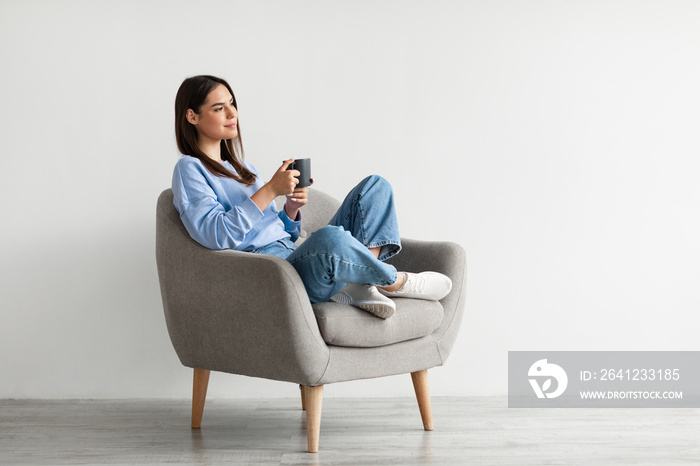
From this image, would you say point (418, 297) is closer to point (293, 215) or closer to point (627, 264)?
point (293, 215)

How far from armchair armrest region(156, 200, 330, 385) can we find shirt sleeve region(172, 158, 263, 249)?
0.04 metres

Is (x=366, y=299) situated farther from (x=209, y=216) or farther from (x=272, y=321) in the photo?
(x=209, y=216)

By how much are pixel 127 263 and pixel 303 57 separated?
1.03 meters

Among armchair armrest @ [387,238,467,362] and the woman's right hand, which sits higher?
the woman's right hand

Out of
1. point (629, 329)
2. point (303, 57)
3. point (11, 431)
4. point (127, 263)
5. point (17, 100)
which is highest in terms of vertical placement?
point (303, 57)

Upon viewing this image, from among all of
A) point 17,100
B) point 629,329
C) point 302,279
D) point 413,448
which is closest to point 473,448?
point 413,448

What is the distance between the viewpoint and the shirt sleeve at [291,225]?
2447 mm

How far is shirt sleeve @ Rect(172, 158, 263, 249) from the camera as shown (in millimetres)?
2123

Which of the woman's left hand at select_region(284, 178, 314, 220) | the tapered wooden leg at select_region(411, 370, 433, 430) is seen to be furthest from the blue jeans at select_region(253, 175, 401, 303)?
the tapered wooden leg at select_region(411, 370, 433, 430)

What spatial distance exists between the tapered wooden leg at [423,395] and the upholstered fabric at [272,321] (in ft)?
0.25

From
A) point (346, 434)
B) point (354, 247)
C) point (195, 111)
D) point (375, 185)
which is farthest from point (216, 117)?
point (346, 434)

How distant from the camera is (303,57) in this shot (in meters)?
2.88

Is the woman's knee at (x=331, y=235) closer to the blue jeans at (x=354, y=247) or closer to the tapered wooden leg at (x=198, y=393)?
the blue jeans at (x=354, y=247)

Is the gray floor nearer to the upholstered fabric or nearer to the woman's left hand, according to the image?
the upholstered fabric
